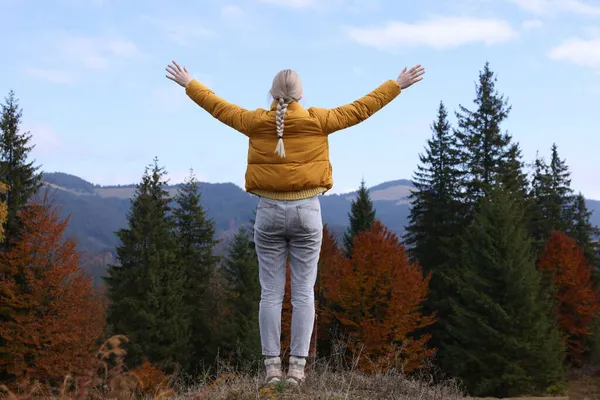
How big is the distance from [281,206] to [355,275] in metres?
27.3

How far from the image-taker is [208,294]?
36156 mm

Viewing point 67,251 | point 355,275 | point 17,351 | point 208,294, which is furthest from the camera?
point 208,294

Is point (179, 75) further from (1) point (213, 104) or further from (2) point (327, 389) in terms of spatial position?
(2) point (327, 389)

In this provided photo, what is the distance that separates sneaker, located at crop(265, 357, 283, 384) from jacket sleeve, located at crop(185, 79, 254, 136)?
205 centimetres

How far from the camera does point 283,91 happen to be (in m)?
4.96

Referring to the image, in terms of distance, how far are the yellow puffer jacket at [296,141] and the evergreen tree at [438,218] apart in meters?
27.7

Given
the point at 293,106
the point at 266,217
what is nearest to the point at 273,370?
the point at 266,217

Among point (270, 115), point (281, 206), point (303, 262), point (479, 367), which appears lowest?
point (479, 367)

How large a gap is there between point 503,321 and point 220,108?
75.4 feet

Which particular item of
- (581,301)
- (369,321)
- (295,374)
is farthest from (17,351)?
(581,301)

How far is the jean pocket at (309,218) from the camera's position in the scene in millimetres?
4922

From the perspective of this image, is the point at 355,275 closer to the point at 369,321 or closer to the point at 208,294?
the point at 369,321

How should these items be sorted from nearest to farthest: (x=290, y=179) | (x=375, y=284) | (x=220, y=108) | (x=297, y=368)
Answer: (x=290, y=179) → (x=297, y=368) → (x=220, y=108) → (x=375, y=284)

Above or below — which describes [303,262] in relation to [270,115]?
below
